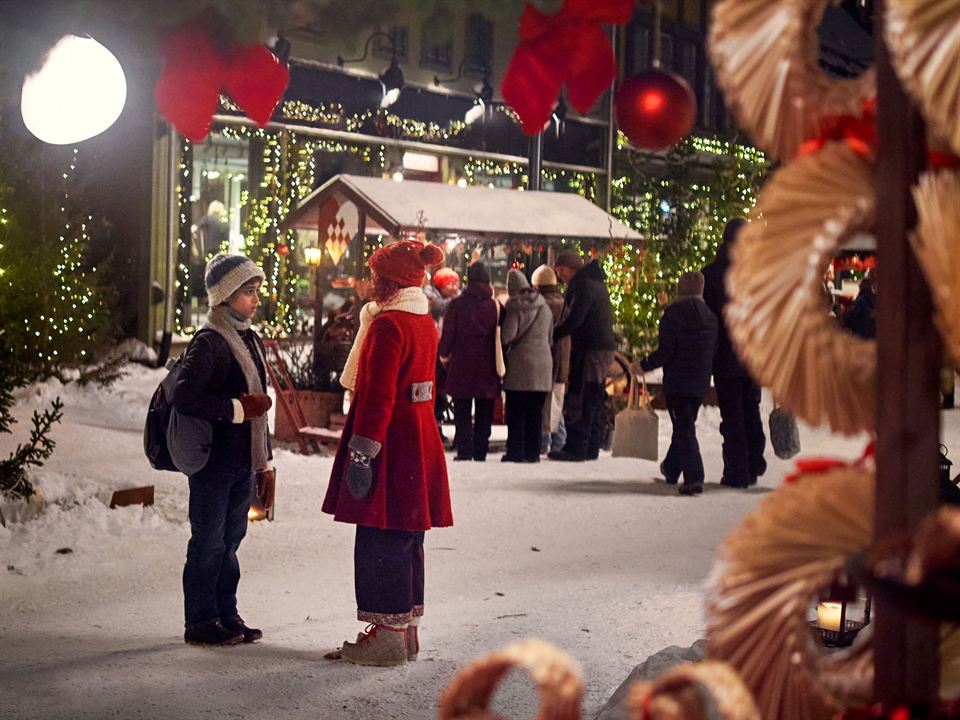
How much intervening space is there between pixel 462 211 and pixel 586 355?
266 cm

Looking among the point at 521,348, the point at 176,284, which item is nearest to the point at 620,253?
the point at 521,348

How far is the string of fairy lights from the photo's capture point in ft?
51.2

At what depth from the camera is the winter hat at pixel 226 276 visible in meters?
5.64

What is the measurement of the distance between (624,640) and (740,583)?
4.60m

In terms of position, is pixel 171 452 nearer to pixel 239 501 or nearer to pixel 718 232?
pixel 239 501

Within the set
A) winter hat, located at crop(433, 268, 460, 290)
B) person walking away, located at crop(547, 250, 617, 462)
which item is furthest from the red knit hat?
winter hat, located at crop(433, 268, 460, 290)

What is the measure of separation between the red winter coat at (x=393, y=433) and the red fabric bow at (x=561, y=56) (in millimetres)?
2652

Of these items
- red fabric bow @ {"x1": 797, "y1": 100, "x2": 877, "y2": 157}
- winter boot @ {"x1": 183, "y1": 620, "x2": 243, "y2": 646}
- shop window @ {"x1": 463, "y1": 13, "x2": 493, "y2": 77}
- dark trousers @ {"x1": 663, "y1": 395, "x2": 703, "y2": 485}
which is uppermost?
shop window @ {"x1": 463, "y1": 13, "x2": 493, "y2": 77}

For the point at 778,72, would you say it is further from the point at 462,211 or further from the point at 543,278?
the point at 462,211

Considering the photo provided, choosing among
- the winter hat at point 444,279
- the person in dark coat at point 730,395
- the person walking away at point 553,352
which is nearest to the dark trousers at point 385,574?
the person in dark coat at point 730,395

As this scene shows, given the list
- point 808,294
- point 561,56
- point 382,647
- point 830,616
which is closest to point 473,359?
point 382,647

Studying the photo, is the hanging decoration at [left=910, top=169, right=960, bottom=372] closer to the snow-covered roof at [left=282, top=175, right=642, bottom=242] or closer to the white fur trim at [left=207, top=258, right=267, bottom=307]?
the white fur trim at [left=207, top=258, right=267, bottom=307]

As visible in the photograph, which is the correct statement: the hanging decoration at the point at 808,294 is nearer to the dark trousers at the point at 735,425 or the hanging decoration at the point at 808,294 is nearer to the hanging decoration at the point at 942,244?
the hanging decoration at the point at 942,244

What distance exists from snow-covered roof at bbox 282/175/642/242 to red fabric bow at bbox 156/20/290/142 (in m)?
9.98
